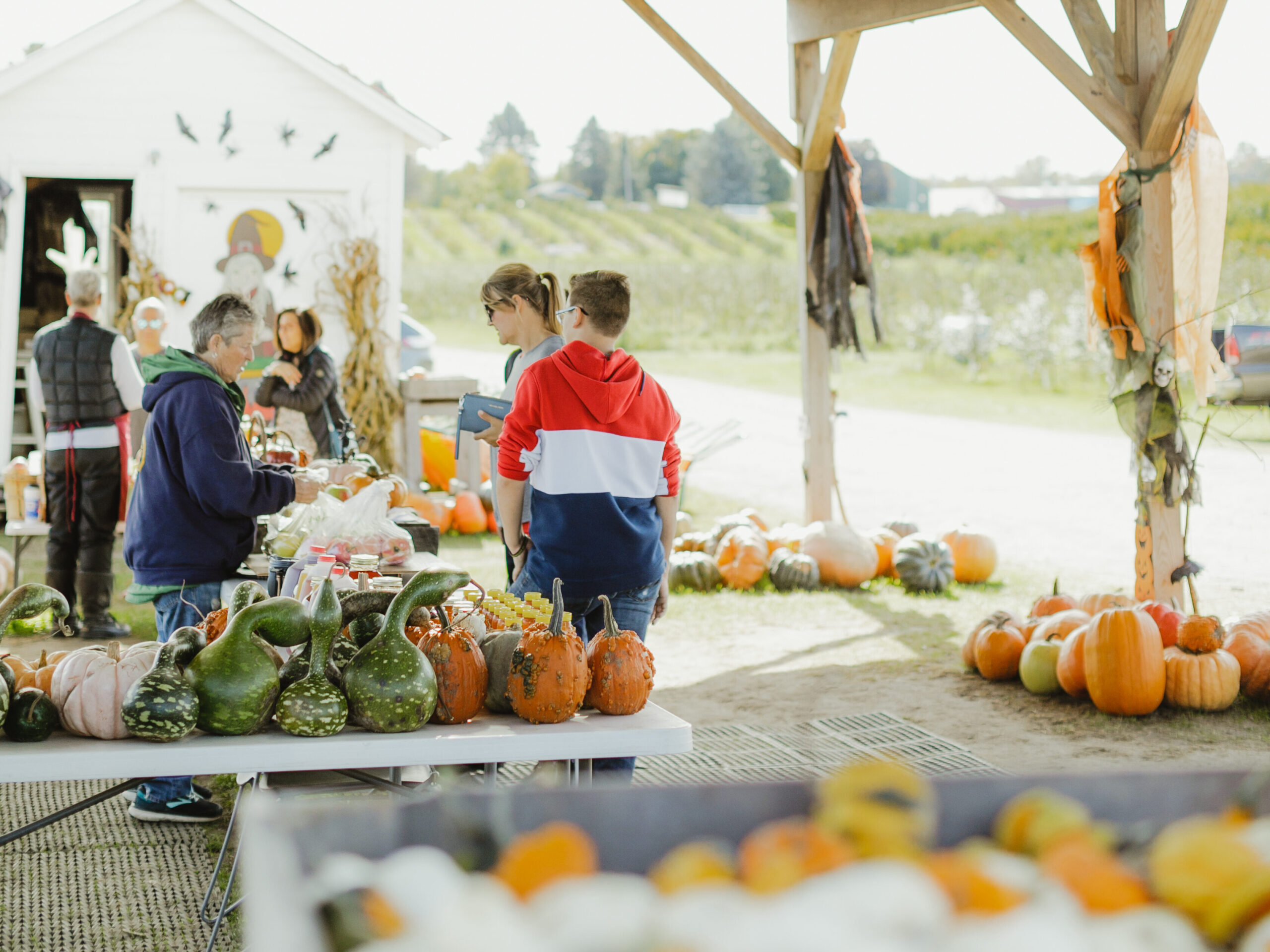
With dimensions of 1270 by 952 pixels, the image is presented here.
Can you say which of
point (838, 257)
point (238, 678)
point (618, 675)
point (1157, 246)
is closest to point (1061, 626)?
point (1157, 246)

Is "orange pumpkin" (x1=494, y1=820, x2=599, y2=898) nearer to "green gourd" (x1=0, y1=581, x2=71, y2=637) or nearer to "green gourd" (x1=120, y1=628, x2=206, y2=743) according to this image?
"green gourd" (x1=120, y1=628, x2=206, y2=743)

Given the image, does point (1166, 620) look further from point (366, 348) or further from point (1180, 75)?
point (366, 348)

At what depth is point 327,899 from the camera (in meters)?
0.81

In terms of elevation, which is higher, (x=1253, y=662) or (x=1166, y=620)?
(x=1166, y=620)

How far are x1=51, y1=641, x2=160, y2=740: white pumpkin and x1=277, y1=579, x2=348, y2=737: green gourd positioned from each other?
299 millimetres

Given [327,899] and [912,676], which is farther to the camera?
[912,676]

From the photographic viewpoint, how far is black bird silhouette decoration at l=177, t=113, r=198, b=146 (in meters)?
9.67

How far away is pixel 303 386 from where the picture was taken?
6773 millimetres

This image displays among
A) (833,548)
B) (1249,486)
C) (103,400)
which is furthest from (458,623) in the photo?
(1249,486)

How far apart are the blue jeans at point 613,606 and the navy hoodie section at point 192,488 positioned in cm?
90

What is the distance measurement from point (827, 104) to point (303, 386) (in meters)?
3.58

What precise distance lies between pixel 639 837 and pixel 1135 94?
18.0ft

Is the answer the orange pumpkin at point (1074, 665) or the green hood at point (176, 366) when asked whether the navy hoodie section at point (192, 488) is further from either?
the orange pumpkin at point (1074, 665)

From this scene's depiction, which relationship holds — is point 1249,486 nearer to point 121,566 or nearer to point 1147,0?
point 1147,0
